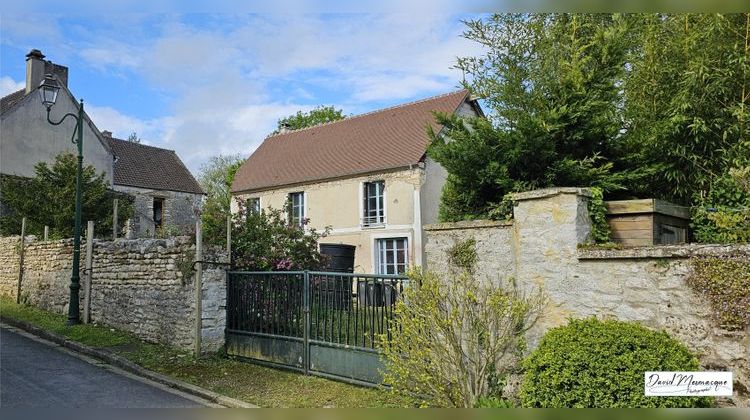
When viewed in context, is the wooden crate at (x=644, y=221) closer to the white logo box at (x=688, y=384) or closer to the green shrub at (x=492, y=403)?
the white logo box at (x=688, y=384)

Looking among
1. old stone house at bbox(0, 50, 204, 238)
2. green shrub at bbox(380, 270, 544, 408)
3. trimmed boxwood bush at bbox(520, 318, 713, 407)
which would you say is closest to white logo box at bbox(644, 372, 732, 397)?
trimmed boxwood bush at bbox(520, 318, 713, 407)

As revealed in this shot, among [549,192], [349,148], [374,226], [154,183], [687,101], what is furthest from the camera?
[154,183]

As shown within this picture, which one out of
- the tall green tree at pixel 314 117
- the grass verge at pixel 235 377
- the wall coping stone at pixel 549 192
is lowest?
the grass verge at pixel 235 377

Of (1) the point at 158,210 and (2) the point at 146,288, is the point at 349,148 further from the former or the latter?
(2) the point at 146,288

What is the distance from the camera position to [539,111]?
644 cm

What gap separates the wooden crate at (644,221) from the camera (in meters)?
5.10

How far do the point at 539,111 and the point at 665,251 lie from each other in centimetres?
259

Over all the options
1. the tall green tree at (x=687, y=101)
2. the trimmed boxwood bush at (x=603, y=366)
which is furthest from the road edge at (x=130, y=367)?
the tall green tree at (x=687, y=101)

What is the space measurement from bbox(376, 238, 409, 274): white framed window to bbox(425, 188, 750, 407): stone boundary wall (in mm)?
12327

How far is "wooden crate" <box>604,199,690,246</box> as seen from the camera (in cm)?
510

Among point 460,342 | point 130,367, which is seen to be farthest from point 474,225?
point 130,367

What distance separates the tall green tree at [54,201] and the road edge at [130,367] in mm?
4535

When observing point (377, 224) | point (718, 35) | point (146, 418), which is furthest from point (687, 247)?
point (377, 224)

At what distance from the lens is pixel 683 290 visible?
4.34m
